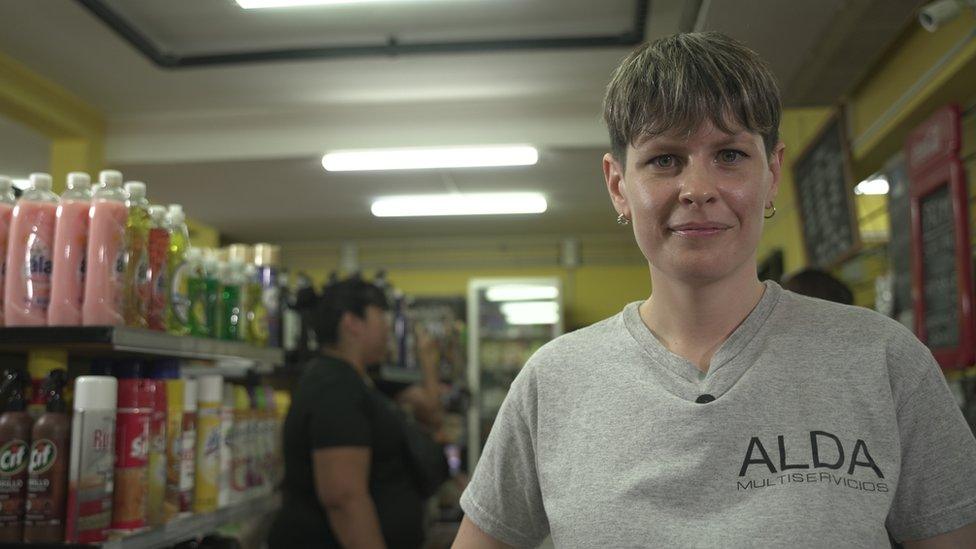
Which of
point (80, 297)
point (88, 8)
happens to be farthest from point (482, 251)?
point (80, 297)

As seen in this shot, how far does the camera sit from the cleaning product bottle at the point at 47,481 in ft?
6.61

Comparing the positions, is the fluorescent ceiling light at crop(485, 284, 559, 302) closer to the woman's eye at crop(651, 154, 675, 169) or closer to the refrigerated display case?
the refrigerated display case

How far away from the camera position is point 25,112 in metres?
5.29

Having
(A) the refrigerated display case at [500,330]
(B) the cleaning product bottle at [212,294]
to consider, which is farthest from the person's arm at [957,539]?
(A) the refrigerated display case at [500,330]

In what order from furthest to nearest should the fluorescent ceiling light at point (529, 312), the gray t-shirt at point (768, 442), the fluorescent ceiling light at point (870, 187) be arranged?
the fluorescent ceiling light at point (529, 312) → the fluorescent ceiling light at point (870, 187) → the gray t-shirt at point (768, 442)

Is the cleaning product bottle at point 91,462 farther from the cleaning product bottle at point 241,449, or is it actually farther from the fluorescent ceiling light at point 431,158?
the fluorescent ceiling light at point 431,158

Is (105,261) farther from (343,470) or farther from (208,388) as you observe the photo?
(343,470)

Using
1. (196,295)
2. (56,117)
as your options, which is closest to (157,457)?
(196,295)

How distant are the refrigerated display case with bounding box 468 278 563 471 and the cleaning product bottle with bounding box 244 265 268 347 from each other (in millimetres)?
5526

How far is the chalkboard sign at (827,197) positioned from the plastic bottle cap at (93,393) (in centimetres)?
328

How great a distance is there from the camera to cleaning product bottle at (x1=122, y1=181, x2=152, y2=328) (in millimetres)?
2264

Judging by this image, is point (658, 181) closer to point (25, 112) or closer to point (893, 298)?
point (893, 298)

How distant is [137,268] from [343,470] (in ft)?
3.78

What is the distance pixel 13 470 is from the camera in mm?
2023
